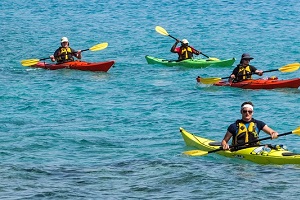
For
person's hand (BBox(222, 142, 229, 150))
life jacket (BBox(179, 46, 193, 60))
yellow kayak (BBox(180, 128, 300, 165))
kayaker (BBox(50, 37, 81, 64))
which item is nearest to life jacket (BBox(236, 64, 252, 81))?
life jacket (BBox(179, 46, 193, 60))

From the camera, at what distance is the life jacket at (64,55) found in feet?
88.2

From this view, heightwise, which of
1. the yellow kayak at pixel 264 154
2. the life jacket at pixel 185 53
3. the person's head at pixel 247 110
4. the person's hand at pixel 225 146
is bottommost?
the yellow kayak at pixel 264 154

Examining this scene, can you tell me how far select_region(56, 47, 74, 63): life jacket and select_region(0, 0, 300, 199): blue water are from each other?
Answer: 1.40 ft

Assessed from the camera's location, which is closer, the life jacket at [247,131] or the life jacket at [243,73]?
the life jacket at [247,131]

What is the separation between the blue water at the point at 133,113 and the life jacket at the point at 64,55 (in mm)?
426

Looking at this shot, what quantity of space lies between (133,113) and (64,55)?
267 inches

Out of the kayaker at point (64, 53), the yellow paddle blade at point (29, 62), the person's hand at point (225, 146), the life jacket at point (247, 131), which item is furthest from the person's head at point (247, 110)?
the yellow paddle blade at point (29, 62)

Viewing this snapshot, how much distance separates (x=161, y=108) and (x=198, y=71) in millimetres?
6351

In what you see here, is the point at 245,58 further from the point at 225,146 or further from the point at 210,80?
the point at 225,146

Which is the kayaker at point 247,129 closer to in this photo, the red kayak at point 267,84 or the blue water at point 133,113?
the blue water at point 133,113

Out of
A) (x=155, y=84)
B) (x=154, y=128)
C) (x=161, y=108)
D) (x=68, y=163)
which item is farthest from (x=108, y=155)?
(x=155, y=84)

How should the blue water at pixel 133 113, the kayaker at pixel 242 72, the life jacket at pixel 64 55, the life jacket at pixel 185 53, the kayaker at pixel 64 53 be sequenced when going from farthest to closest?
the life jacket at pixel 185 53 → the life jacket at pixel 64 55 → the kayaker at pixel 64 53 → the kayaker at pixel 242 72 → the blue water at pixel 133 113

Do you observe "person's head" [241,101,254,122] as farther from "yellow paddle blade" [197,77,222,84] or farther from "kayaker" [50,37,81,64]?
"kayaker" [50,37,81,64]

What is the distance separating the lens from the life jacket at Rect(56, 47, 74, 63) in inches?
1058
